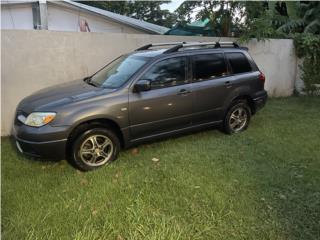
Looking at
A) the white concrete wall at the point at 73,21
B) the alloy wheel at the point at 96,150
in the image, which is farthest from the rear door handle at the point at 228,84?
the white concrete wall at the point at 73,21

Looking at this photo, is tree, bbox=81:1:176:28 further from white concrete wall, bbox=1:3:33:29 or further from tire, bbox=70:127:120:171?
tire, bbox=70:127:120:171

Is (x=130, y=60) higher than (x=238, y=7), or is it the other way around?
(x=238, y=7)

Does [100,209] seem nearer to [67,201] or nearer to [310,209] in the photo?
[67,201]

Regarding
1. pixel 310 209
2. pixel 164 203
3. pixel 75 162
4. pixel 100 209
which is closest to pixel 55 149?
pixel 75 162

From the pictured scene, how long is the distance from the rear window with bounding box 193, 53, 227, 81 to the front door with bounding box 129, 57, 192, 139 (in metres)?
0.25

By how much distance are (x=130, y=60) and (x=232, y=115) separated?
2.30 meters

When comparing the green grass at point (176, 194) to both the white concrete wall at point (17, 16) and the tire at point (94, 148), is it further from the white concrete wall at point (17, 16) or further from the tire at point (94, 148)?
the white concrete wall at point (17, 16)

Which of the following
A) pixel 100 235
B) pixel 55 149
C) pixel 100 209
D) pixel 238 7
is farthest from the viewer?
pixel 238 7

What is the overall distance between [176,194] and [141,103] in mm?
1754

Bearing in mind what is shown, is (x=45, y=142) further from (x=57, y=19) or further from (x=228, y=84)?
(x=57, y=19)

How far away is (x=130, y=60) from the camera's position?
237 inches

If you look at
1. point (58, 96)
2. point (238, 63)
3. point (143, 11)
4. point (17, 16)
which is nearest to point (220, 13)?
point (238, 63)

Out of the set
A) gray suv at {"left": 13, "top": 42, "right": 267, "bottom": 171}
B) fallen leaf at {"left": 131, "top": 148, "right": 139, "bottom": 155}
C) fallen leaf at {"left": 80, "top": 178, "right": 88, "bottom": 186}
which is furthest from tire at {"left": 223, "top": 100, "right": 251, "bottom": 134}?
fallen leaf at {"left": 80, "top": 178, "right": 88, "bottom": 186}

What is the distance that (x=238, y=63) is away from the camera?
676cm
